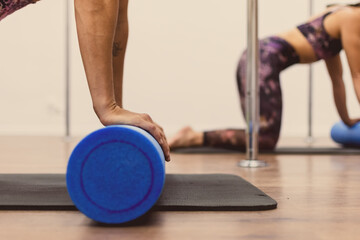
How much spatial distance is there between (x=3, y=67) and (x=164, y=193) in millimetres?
2686

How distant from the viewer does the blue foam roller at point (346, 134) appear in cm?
249

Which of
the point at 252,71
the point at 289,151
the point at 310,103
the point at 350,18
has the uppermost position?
the point at 350,18

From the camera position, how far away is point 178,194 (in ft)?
3.70

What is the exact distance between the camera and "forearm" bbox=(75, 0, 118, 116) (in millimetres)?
1026

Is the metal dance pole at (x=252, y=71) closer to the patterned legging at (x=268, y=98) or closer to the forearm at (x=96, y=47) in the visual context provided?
the patterned legging at (x=268, y=98)

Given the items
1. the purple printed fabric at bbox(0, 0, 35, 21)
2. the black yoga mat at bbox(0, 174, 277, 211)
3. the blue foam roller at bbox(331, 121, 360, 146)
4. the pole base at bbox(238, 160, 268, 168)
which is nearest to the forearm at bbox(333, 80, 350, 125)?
the blue foam roller at bbox(331, 121, 360, 146)

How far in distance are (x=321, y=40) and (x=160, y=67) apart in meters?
1.46

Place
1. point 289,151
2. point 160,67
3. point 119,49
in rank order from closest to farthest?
1. point 119,49
2. point 289,151
3. point 160,67

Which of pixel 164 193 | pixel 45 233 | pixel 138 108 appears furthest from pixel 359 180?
pixel 138 108

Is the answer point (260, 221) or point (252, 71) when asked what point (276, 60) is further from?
point (260, 221)

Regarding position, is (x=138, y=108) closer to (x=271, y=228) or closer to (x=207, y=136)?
(x=207, y=136)

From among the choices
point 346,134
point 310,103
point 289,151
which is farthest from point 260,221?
point 310,103

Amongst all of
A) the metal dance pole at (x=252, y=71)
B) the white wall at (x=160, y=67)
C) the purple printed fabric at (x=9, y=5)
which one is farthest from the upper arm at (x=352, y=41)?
the purple printed fabric at (x=9, y=5)

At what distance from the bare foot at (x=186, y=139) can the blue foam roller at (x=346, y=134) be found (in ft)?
2.41
